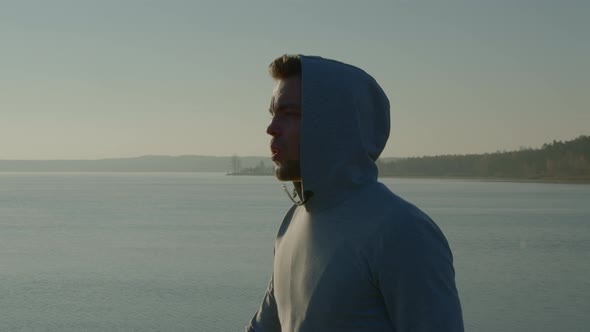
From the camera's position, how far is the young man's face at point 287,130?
140 centimetres

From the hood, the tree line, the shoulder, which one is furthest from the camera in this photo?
the tree line

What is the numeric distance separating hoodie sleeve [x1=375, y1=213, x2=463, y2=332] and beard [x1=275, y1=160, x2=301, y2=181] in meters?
0.26

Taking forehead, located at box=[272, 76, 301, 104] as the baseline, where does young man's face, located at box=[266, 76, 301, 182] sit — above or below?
below

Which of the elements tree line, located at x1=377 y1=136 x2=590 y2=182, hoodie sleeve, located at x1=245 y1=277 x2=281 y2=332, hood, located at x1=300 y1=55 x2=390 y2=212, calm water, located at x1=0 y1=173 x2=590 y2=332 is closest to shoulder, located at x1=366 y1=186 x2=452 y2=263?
hood, located at x1=300 y1=55 x2=390 y2=212

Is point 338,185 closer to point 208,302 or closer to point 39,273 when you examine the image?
point 208,302

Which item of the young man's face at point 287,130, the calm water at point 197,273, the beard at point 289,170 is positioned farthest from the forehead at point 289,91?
the calm water at point 197,273

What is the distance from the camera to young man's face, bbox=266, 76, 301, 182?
1.40 metres

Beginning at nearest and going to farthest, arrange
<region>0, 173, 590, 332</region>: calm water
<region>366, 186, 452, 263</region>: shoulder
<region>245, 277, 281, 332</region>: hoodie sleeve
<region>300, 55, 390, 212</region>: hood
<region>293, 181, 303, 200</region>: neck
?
<region>366, 186, 452, 263</region>: shoulder, <region>300, 55, 390, 212</region>: hood, <region>293, 181, 303, 200</region>: neck, <region>245, 277, 281, 332</region>: hoodie sleeve, <region>0, 173, 590, 332</region>: calm water

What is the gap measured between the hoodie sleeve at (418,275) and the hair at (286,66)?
364 mm

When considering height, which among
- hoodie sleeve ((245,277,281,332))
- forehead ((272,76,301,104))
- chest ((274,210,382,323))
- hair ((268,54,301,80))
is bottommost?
hoodie sleeve ((245,277,281,332))

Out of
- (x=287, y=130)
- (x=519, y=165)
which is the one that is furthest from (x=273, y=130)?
(x=519, y=165)

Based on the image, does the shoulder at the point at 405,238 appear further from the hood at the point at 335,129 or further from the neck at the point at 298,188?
the neck at the point at 298,188

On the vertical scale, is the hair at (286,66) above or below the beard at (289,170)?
above

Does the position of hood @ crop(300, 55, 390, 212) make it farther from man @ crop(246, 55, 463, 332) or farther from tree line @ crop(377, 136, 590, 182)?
tree line @ crop(377, 136, 590, 182)
